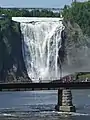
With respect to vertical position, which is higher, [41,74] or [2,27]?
[2,27]

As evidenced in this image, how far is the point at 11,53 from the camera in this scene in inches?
6471

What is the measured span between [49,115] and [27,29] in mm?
79325

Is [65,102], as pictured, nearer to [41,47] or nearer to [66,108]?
[66,108]

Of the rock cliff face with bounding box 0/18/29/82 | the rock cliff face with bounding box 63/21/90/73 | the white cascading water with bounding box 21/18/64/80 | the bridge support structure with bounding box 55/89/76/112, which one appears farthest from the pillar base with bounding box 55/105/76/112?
the rock cliff face with bounding box 63/21/90/73

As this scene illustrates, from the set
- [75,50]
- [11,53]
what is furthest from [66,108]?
[75,50]

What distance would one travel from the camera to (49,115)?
283 feet

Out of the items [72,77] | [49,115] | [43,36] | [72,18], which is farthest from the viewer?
[72,18]

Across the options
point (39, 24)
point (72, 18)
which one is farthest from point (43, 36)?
point (72, 18)

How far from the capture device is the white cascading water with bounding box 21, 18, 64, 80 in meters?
160

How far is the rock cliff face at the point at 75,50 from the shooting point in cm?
16800

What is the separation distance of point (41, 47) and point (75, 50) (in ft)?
41.8

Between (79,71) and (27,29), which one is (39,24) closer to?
(27,29)

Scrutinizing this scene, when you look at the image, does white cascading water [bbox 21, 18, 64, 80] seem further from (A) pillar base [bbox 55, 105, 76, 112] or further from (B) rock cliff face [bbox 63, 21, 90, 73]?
(A) pillar base [bbox 55, 105, 76, 112]

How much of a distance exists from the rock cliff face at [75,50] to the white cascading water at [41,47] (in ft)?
15.5
